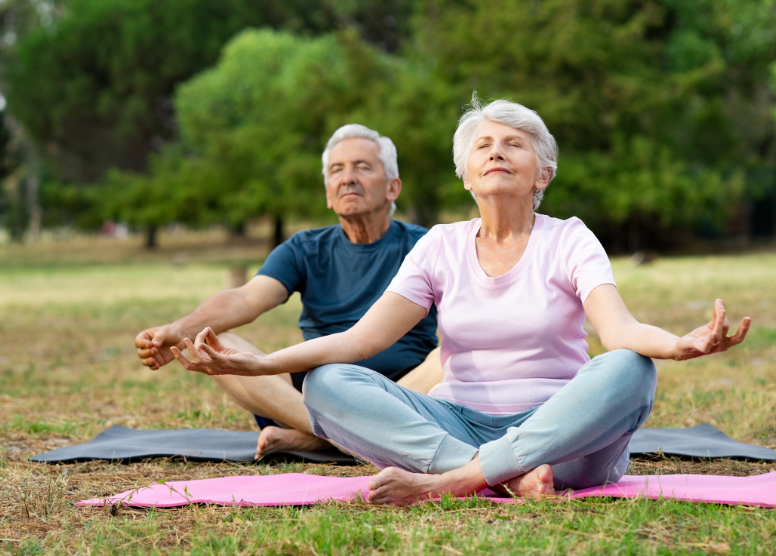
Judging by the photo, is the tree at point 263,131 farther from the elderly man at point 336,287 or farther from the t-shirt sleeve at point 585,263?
the t-shirt sleeve at point 585,263

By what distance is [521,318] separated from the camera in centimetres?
287

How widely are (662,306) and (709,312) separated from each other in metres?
0.94

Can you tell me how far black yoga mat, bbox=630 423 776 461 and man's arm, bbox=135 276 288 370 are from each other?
183cm

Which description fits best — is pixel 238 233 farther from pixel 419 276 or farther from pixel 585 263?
pixel 585 263

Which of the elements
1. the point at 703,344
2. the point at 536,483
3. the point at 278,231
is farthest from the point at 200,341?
the point at 278,231

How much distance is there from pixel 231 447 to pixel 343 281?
3.24 feet

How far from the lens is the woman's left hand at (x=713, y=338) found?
2.29 metres

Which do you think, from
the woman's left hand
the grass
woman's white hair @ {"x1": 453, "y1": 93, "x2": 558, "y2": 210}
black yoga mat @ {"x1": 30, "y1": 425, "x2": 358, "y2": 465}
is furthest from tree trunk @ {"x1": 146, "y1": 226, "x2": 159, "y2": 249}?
the woman's left hand

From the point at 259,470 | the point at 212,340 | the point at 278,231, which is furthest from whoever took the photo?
the point at 278,231

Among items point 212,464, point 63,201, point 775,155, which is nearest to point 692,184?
point 775,155

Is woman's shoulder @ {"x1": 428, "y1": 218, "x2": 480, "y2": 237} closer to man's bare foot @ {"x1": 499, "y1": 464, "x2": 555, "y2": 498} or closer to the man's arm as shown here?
man's bare foot @ {"x1": 499, "y1": 464, "x2": 555, "y2": 498}

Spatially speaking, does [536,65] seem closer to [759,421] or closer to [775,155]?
[775,155]

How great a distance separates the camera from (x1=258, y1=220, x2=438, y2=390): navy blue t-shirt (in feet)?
13.3

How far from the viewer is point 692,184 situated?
21938 mm
